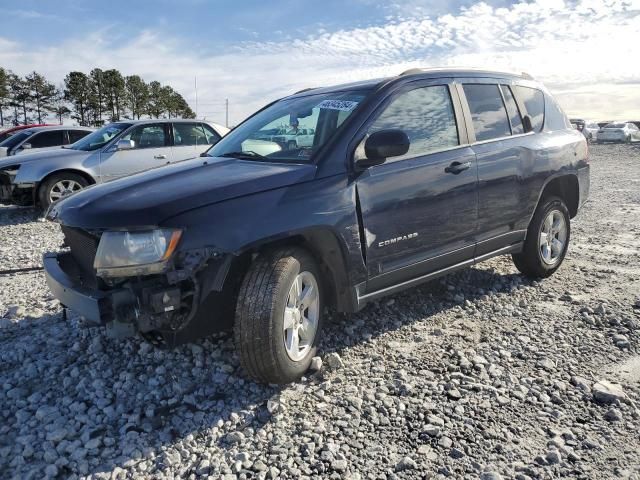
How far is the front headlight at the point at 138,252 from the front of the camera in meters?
2.59

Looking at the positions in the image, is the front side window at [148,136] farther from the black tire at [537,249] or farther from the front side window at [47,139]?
the black tire at [537,249]

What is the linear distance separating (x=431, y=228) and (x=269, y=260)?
1.30m

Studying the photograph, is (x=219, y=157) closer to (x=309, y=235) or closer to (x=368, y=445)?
(x=309, y=235)

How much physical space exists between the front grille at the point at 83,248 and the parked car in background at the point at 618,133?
35.8m

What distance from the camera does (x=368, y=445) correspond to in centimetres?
251

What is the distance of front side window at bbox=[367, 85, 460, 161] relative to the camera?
3521 mm

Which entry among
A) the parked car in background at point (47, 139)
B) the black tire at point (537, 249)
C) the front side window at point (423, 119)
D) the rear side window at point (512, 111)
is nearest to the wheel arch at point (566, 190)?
the black tire at point (537, 249)

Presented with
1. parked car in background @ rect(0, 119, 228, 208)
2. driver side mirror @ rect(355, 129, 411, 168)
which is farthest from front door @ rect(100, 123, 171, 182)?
driver side mirror @ rect(355, 129, 411, 168)

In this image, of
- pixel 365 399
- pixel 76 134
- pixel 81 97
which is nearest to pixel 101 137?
pixel 76 134

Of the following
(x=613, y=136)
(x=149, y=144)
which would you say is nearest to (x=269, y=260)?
(x=149, y=144)

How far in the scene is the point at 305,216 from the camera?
9.59 feet

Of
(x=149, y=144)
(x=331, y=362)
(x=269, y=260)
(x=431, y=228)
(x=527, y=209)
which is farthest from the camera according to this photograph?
(x=149, y=144)

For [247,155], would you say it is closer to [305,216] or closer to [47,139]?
[305,216]

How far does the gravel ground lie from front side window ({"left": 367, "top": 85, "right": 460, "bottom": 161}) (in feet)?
4.34
